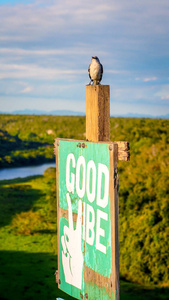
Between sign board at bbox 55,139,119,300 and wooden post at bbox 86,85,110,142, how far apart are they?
236 millimetres

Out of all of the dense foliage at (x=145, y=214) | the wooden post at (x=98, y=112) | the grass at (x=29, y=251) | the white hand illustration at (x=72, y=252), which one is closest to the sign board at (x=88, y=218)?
the white hand illustration at (x=72, y=252)

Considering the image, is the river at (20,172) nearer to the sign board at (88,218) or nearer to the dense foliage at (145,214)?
the dense foliage at (145,214)

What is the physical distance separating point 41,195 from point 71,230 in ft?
81.7

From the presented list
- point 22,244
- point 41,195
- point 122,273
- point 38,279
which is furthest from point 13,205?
point 122,273

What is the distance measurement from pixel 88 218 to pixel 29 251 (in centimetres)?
1539

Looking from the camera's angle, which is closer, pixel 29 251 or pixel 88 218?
pixel 88 218

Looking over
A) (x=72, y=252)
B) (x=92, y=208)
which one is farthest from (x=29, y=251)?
(x=92, y=208)

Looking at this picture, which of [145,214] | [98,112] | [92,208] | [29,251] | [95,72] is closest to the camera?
[92,208]

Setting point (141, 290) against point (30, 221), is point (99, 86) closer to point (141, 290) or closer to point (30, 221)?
point (141, 290)

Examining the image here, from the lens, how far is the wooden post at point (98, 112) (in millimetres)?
4457

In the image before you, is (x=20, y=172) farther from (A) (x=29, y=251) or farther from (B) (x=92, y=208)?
(B) (x=92, y=208)

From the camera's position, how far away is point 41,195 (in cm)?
2912

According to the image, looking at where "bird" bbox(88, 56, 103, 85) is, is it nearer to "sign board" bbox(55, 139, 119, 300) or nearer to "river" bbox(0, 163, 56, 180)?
"sign board" bbox(55, 139, 119, 300)

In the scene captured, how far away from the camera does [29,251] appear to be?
18.8 meters
